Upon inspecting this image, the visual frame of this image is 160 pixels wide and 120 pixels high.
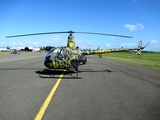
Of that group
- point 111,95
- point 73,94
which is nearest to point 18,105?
point 73,94

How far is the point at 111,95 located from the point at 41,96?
280cm

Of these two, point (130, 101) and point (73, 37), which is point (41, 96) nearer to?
point (130, 101)

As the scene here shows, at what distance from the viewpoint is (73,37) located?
14.2m

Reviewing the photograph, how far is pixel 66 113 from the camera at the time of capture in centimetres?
465

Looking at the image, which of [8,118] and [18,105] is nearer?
[8,118]

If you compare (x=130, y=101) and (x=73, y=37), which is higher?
(x=73, y=37)

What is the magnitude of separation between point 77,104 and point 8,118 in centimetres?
216

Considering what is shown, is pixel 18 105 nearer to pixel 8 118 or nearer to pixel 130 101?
pixel 8 118

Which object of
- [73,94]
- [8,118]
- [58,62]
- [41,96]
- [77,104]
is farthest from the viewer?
[58,62]

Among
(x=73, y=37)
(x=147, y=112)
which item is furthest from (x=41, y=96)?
(x=73, y=37)

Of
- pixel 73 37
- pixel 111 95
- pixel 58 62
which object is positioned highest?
pixel 73 37

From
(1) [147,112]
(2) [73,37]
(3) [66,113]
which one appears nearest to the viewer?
(3) [66,113]

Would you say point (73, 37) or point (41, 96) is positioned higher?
point (73, 37)

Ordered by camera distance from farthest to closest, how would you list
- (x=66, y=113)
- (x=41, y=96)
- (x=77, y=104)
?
(x=41, y=96) < (x=77, y=104) < (x=66, y=113)
